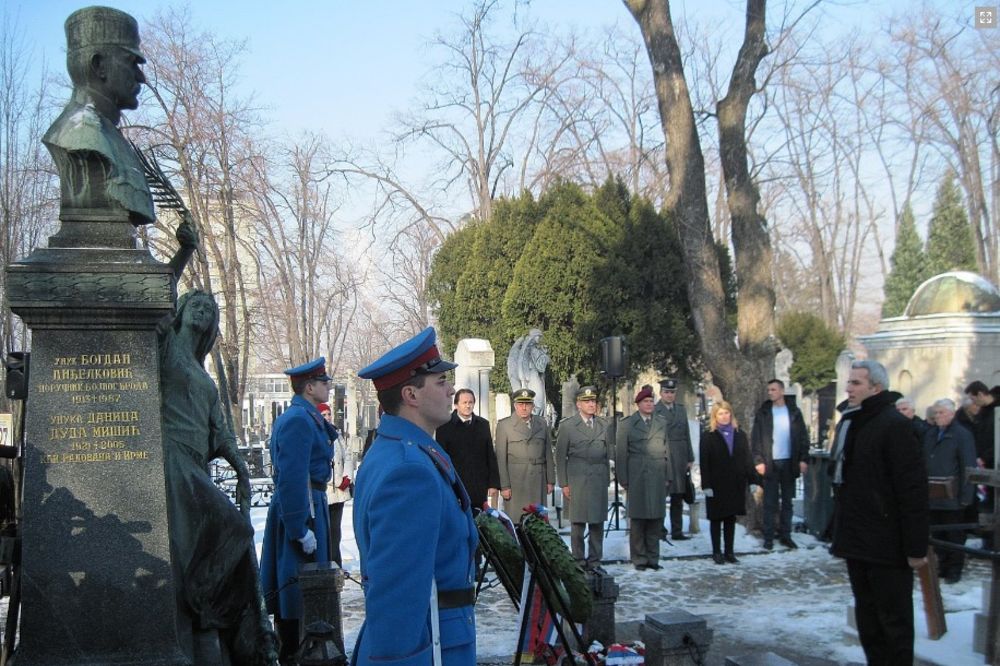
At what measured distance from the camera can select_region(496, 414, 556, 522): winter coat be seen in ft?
37.6

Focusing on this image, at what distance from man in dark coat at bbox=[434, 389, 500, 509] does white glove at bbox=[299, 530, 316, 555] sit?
4.16 meters

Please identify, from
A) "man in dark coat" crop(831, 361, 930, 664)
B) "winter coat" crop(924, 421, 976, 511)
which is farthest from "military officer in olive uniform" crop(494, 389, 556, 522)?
"man in dark coat" crop(831, 361, 930, 664)

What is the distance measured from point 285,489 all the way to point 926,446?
7.92 metres

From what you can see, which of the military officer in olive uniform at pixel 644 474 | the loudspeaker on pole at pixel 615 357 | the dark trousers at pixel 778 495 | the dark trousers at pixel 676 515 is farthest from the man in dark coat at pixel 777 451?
the loudspeaker on pole at pixel 615 357

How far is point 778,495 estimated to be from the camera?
12312 mm

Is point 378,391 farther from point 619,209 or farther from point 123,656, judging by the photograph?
point 619,209

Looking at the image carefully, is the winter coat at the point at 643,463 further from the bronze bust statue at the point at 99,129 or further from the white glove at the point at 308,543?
the bronze bust statue at the point at 99,129

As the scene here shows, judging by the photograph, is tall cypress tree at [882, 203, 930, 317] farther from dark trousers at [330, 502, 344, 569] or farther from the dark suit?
dark trousers at [330, 502, 344, 569]

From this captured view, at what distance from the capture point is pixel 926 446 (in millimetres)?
10781

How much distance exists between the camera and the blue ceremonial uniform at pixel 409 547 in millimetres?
2771

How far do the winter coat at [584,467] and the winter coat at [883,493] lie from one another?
196 inches

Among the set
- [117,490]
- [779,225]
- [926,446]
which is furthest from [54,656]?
[779,225]

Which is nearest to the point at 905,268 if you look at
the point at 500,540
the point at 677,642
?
the point at 677,642

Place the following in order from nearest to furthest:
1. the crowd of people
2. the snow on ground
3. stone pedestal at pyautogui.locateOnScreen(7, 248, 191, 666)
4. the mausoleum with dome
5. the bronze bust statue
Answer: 1. the crowd of people
2. stone pedestal at pyautogui.locateOnScreen(7, 248, 191, 666)
3. the bronze bust statue
4. the snow on ground
5. the mausoleum with dome
